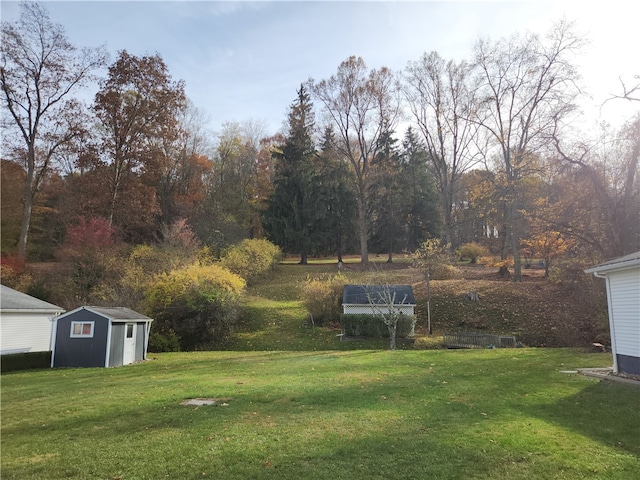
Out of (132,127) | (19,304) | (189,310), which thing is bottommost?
(189,310)

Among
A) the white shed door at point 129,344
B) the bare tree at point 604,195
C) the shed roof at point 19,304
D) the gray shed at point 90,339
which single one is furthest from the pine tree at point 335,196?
the gray shed at point 90,339

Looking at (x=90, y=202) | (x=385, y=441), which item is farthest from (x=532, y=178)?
(x=90, y=202)

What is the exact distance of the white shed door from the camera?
16.9m

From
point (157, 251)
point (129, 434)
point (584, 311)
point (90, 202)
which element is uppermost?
point (90, 202)

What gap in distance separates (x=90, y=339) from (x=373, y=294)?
14022mm

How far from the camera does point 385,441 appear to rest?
236 inches

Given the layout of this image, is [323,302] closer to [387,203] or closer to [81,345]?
[81,345]

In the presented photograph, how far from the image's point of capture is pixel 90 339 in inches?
638

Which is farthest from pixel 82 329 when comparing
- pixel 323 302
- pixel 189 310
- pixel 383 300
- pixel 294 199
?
pixel 294 199

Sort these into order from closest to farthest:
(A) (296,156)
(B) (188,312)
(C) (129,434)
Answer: (C) (129,434)
(B) (188,312)
(A) (296,156)

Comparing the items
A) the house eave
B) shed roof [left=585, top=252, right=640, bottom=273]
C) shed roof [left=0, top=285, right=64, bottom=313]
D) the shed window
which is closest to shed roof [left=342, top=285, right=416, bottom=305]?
the house eave

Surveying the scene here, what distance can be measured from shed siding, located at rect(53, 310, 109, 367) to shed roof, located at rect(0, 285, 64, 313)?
135 inches

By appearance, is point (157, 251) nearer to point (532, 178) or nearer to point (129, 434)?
point (129, 434)

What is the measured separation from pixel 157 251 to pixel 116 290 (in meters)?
4.99
